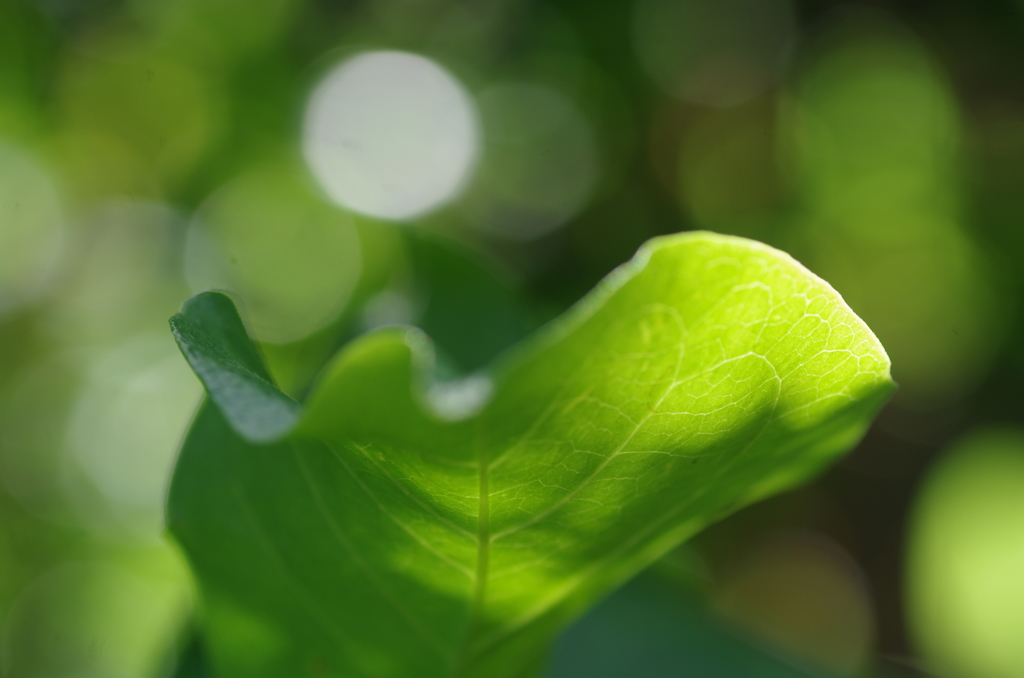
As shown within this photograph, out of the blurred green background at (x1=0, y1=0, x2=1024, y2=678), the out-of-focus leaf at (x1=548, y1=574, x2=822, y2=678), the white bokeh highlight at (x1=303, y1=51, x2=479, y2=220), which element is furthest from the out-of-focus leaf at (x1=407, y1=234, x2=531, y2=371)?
the white bokeh highlight at (x1=303, y1=51, x2=479, y2=220)

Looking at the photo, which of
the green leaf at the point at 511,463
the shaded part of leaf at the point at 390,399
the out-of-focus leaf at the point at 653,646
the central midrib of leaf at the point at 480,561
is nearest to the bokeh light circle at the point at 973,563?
the out-of-focus leaf at the point at 653,646

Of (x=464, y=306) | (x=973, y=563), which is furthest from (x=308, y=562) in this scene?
(x=973, y=563)

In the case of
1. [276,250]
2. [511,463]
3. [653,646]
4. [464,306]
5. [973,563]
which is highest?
[511,463]

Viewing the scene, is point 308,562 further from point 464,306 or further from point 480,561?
point 464,306

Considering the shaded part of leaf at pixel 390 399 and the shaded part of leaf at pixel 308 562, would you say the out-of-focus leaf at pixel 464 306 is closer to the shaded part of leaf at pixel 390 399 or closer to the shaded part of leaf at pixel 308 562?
the shaded part of leaf at pixel 308 562

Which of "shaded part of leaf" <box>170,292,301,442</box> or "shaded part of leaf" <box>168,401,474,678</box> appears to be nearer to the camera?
"shaded part of leaf" <box>170,292,301,442</box>

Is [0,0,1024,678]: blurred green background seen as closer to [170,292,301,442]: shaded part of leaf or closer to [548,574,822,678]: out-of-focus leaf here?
[548,574,822,678]: out-of-focus leaf
